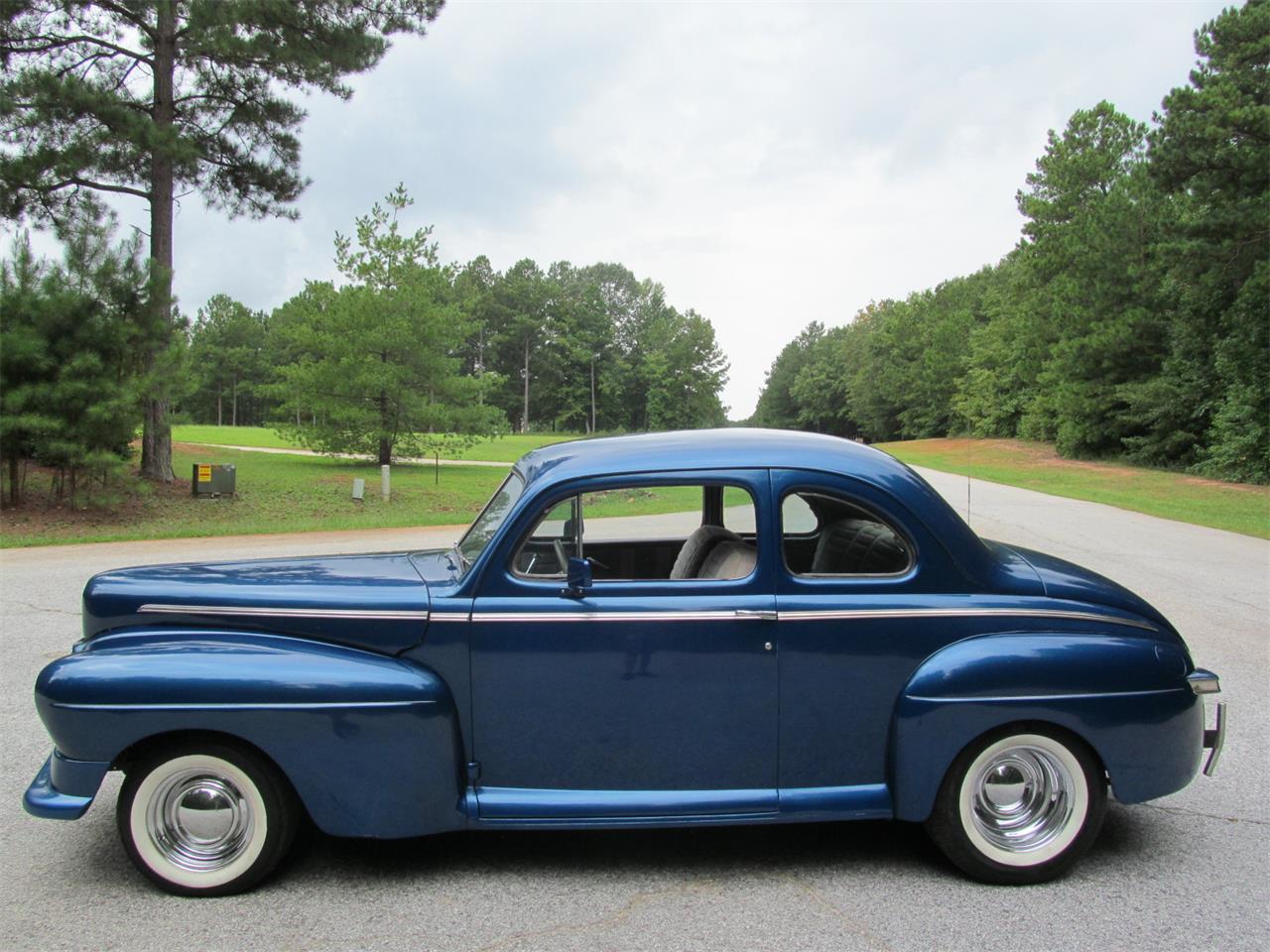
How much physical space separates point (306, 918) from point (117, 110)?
1738 cm

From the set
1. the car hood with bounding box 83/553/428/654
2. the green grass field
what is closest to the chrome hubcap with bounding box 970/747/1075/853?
the green grass field

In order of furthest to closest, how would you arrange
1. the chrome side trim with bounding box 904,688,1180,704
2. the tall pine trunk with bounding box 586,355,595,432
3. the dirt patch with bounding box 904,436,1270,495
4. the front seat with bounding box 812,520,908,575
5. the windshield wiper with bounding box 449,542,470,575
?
the tall pine trunk with bounding box 586,355,595,432
the dirt patch with bounding box 904,436,1270,495
the windshield wiper with bounding box 449,542,470,575
the front seat with bounding box 812,520,908,575
the chrome side trim with bounding box 904,688,1180,704

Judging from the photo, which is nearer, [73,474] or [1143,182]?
[73,474]

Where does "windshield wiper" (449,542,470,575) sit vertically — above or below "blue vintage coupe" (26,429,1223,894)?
above

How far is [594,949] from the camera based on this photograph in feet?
9.13

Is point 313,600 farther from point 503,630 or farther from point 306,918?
point 306,918

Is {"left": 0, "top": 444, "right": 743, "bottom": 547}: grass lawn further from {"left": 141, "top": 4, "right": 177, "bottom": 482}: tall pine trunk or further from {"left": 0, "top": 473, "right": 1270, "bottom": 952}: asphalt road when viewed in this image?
{"left": 0, "top": 473, "right": 1270, "bottom": 952}: asphalt road

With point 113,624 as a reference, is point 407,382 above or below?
above

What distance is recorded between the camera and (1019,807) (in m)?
3.30

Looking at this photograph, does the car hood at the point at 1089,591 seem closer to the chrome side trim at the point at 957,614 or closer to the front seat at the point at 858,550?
the chrome side trim at the point at 957,614

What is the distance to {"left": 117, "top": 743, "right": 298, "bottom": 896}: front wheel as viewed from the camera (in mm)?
3080


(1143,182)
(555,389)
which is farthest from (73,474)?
(555,389)

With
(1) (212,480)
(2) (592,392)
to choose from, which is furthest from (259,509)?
(2) (592,392)

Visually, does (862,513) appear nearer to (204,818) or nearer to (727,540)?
(727,540)
